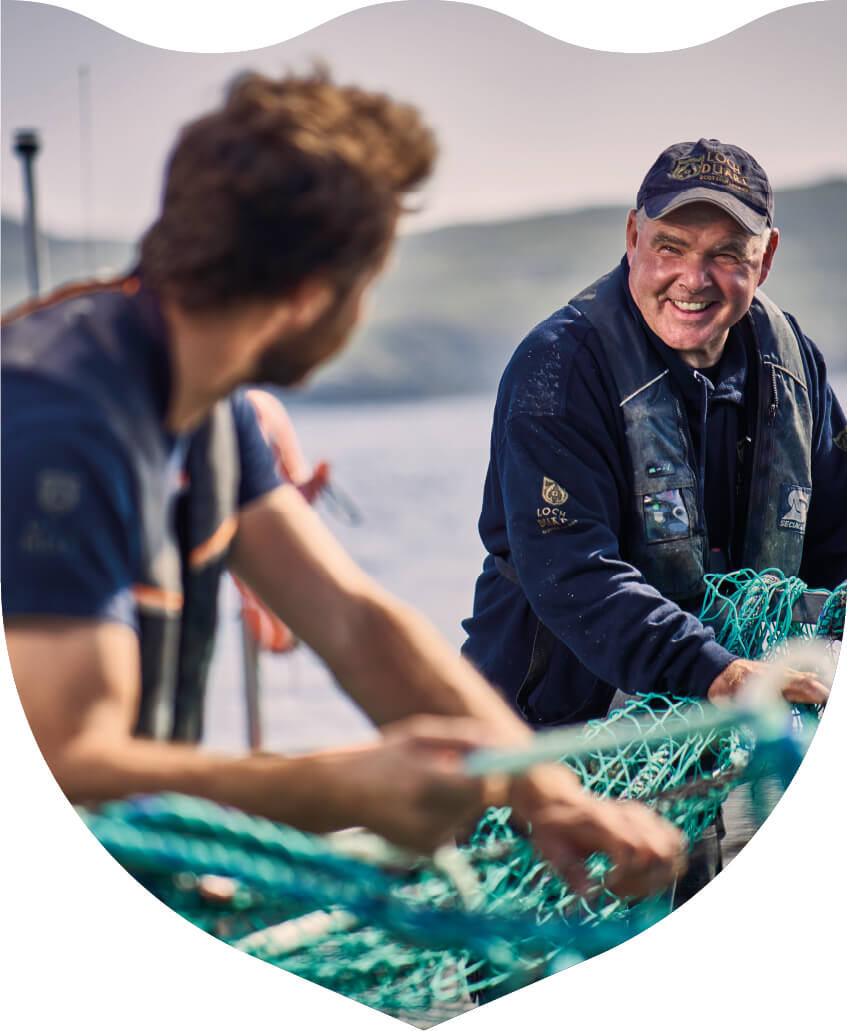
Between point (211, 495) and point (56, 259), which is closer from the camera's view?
point (211, 495)

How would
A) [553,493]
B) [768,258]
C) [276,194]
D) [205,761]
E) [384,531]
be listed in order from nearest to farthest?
[276,194]
[205,761]
[384,531]
[553,493]
[768,258]

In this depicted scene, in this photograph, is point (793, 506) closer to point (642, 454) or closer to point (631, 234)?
point (642, 454)

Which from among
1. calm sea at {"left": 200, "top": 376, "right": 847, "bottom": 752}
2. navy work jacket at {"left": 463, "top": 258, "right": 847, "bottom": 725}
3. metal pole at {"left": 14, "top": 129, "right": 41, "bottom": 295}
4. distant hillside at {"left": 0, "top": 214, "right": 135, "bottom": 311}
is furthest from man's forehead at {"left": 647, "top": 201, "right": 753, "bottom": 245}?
metal pole at {"left": 14, "top": 129, "right": 41, "bottom": 295}

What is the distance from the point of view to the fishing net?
182 centimetres

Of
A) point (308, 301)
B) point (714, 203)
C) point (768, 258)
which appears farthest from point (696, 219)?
point (308, 301)

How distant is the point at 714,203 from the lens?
2.05 meters

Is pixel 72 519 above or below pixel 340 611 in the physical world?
above

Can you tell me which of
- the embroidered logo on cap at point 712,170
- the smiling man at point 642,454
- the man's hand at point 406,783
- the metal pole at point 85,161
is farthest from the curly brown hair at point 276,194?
the man's hand at point 406,783

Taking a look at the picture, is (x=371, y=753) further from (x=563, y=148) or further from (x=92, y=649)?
(x=563, y=148)

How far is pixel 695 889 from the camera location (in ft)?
7.40

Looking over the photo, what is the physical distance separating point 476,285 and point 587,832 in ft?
2.54

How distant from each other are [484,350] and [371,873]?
736mm

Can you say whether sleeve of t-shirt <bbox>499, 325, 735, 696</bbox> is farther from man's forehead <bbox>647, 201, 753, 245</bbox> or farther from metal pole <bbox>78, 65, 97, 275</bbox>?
metal pole <bbox>78, 65, 97, 275</bbox>

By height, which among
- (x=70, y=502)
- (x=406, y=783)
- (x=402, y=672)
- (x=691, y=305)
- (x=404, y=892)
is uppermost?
(x=691, y=305)
